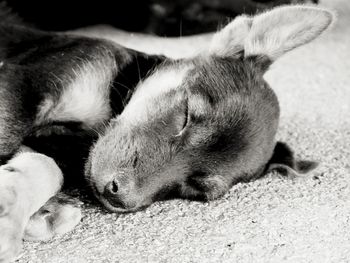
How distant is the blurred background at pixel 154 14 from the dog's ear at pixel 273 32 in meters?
1.96

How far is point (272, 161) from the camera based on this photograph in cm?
338

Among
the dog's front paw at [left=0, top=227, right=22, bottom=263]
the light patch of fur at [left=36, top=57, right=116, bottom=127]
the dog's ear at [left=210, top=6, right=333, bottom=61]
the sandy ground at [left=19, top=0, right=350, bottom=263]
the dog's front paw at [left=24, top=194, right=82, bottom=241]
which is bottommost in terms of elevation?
the sandy ground at [left=19, top=0, right=350, bottom=263]

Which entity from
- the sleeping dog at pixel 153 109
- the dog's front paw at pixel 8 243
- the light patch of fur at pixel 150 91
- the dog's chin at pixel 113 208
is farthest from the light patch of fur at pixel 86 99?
the dog's front paw at pixel 8 243

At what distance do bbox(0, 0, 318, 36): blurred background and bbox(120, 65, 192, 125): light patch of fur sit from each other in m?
2.11

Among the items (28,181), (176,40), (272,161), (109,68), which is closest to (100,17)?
(176,40)

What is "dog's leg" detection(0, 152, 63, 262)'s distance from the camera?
7.59ft

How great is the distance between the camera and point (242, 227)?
2.86 metres

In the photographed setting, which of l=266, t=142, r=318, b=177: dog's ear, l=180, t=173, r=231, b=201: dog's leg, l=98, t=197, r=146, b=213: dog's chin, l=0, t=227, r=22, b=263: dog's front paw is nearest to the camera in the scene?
l=0, t=227, r=22, b=263: dog's front paw

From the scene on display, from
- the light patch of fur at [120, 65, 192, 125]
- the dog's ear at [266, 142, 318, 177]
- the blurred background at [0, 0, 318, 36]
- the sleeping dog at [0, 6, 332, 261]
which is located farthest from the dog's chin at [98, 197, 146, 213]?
the blurred background at [0, 0, 318, 36]

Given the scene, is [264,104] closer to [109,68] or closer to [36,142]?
[109,68]

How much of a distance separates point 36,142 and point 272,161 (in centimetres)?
142

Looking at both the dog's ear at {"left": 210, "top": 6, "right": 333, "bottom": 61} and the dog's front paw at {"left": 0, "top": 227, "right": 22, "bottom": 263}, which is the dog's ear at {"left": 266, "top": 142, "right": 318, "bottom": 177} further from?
the dog's front paw at {"left": 0, "top": 227, "right": 22, "bottom": 263}

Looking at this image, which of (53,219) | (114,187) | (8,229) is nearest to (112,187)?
(114,187)

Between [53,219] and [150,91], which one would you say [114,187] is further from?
[150,91]
